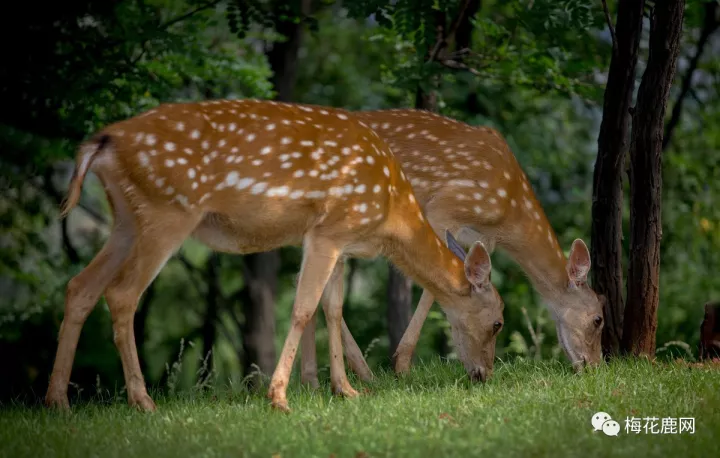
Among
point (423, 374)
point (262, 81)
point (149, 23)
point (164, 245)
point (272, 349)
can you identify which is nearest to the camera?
point (164, 245)

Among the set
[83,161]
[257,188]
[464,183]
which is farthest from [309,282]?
[464,183]

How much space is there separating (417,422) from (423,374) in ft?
7.61

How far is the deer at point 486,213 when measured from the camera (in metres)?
8.64

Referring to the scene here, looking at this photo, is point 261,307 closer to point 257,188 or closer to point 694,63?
point 257,188

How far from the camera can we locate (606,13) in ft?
29.7

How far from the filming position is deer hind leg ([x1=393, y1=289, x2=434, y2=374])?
8.68 m

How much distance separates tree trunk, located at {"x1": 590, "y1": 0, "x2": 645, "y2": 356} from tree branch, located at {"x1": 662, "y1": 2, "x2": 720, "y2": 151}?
5.09 m

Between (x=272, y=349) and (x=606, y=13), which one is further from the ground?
(x=606, y=13)

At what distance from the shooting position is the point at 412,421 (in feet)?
19.7

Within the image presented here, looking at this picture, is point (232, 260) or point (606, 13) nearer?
point (606, 13)

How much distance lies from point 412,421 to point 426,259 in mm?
1888

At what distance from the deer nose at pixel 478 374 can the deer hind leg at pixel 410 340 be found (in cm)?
95

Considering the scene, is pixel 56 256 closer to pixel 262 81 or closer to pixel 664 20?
pixel 262 81

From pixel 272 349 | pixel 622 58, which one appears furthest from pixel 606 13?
pixel 272 349
